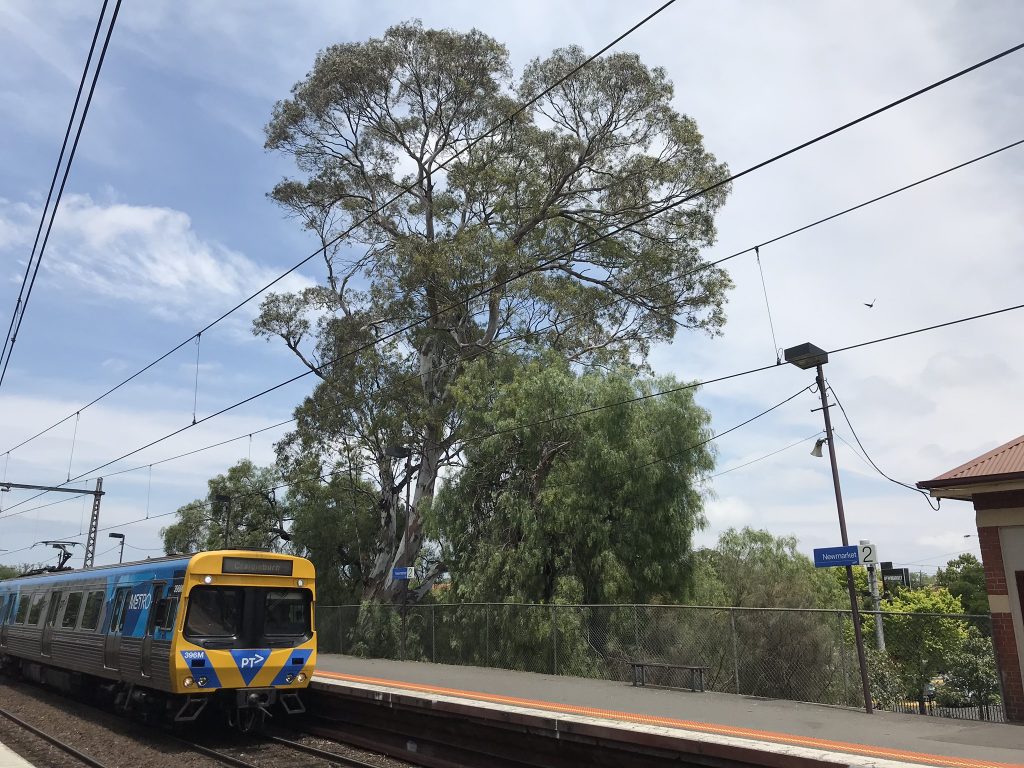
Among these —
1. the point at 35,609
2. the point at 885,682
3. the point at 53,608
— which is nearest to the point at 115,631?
the point at 53,608

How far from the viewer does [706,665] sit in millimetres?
15484

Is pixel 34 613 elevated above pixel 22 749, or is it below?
above

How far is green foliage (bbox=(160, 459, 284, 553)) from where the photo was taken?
39.2m

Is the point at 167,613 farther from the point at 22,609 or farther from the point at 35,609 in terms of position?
the point at 22,609

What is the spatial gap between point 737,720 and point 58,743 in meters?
11.1

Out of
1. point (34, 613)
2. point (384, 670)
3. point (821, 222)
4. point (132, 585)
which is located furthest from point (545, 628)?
point (34, 613)

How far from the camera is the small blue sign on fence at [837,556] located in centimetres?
1234

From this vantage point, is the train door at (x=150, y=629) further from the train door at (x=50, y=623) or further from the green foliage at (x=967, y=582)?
the green foliage at (x=967, y=582)

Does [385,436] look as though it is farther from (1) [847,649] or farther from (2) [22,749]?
(1) [847,649]

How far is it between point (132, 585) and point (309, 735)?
4396 millimetres

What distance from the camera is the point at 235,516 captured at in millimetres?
40844

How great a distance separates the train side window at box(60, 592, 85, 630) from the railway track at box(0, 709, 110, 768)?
6.64 ft

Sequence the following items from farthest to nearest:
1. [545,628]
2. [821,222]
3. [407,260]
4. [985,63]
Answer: [407,260] → [545,628] → [821,222] → [985,63]

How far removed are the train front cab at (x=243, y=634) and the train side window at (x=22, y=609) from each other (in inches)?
433
